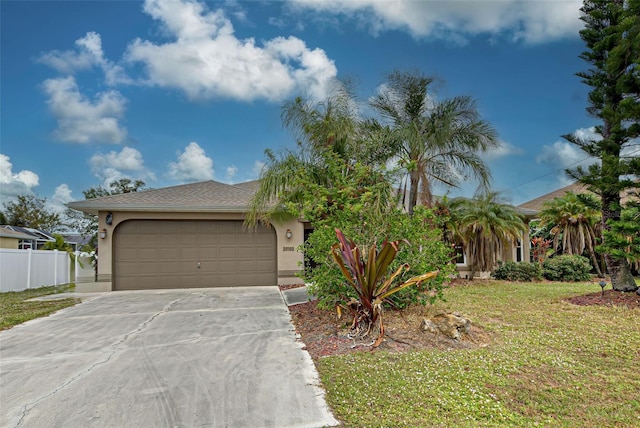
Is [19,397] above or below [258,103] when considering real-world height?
below

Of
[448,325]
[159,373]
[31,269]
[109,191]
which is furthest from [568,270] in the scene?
[109,191]

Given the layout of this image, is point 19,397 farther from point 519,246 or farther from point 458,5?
point 519,246

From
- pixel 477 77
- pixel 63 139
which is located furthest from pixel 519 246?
pixel 63 139

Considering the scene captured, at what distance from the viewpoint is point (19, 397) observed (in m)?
3.71

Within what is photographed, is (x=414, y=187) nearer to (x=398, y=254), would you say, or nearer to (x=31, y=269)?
(x=398, y=254)

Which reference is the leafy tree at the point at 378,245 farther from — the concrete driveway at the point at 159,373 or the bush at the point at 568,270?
the bush at the point at 568,270

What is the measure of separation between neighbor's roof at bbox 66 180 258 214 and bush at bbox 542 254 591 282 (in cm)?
1082

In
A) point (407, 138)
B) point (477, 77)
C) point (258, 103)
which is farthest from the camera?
point (258, 103)

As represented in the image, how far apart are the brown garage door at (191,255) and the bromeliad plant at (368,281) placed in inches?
283

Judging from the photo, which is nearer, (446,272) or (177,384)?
(177,384)

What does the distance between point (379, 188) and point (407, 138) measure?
269 cm

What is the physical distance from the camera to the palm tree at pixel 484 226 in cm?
1223

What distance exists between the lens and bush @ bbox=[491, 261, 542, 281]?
12844 mm

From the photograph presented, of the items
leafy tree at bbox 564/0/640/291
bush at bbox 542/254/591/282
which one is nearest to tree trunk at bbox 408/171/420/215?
leafy tree at bbox 564/0/640/291
